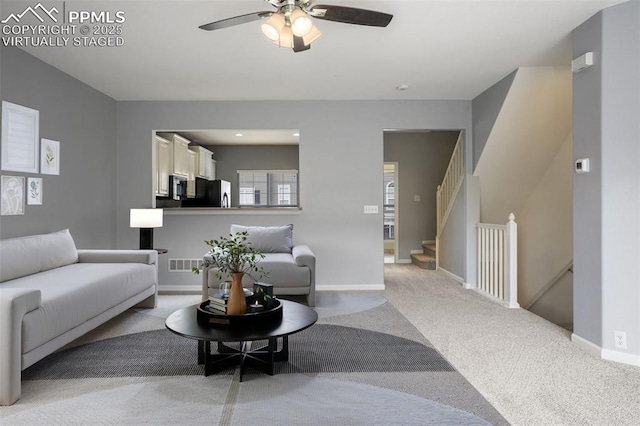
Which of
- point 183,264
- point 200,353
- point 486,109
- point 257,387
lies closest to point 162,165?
point 183,264

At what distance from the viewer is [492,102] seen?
14.9ft

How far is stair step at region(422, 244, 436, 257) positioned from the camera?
6.99 metres

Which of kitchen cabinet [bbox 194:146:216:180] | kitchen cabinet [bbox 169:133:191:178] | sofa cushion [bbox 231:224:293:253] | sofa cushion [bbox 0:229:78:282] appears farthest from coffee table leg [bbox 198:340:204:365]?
kitchen cabinet [bbox 194:146:216:180]

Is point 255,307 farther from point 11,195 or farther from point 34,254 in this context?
point 11,195

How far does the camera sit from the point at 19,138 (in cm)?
338

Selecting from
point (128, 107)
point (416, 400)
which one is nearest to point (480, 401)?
point (416, 400)

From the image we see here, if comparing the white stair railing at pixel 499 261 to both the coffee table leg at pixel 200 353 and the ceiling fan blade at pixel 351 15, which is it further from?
the coffee table leg at pixel 200 353

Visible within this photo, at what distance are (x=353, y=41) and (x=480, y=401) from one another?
9.08ft

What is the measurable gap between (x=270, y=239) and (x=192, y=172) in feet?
10.8

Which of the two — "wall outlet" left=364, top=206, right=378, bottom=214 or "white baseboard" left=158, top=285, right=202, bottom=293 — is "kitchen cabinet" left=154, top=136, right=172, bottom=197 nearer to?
"white baseboard" left=158, top=285, right=202, bottom=293

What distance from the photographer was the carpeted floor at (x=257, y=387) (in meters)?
1.99

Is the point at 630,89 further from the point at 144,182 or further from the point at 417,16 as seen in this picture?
the point at 144,182

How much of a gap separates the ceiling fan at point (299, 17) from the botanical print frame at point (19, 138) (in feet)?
6.70

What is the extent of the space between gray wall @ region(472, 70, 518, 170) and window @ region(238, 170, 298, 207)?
4.53 meters
